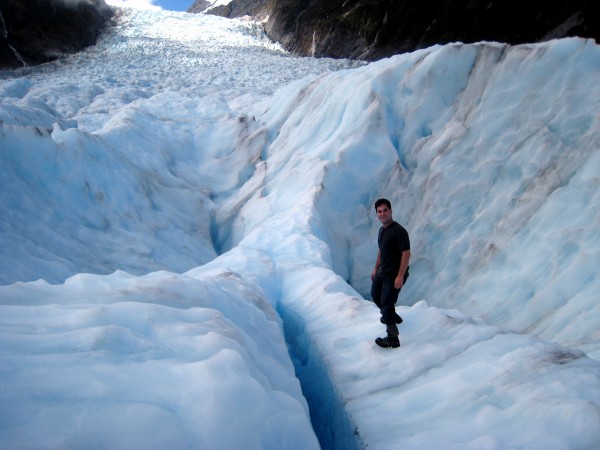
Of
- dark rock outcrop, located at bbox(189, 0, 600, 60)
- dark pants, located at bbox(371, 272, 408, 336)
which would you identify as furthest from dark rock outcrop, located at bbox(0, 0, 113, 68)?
dark pants, located at bbox(371, 272, 408, 336)

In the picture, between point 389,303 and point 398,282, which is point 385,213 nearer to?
point 398,282

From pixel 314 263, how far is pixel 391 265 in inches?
88.7

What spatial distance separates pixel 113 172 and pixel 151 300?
554 cm

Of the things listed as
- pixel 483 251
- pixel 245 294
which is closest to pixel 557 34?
pixel 483 251

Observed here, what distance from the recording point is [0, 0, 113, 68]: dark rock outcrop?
20.5 m

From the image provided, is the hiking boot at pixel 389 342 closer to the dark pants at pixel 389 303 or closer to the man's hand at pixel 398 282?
the dark pants at pixel 389 303

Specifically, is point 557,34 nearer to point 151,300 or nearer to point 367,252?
point 367,252

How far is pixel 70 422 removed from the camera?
5.89 feet

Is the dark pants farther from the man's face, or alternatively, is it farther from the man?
the man's face

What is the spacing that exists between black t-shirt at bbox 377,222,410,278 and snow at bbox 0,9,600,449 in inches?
22.7

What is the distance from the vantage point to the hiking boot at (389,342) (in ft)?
11.1

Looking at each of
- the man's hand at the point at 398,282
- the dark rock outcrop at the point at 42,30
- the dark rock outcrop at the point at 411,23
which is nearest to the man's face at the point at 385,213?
the man's hand at the point at 398,282

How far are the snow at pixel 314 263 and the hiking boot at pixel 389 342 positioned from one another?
67 mm

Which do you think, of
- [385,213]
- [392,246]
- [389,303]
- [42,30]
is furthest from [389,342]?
[42,30]
